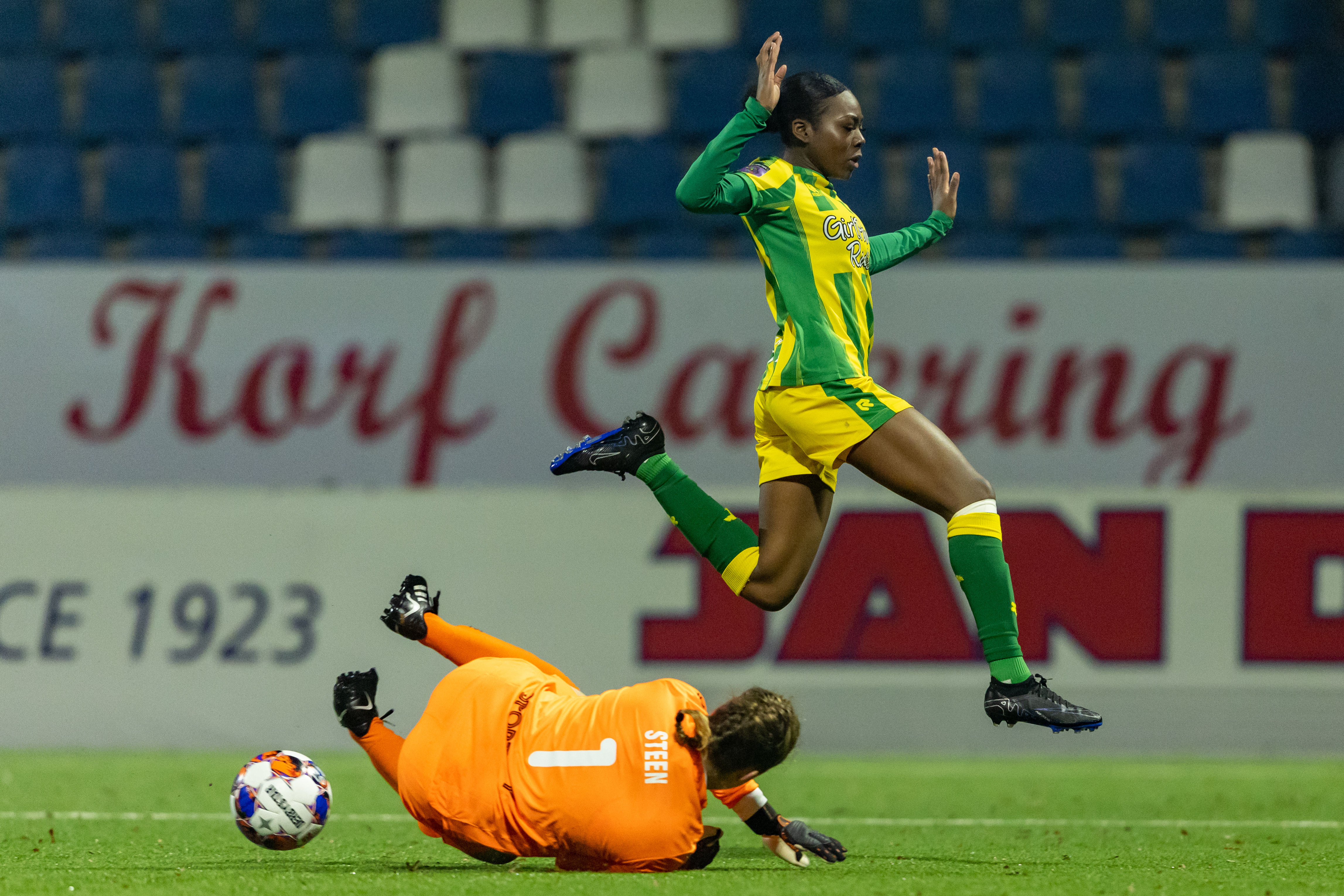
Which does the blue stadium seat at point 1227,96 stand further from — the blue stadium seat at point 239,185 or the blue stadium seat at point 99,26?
the blue stadium seat at point 99,26

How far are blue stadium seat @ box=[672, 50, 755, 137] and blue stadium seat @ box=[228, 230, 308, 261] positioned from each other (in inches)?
94.8

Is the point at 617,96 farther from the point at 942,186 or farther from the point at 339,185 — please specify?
the point at 942,186

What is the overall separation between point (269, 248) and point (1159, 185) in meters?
5.33

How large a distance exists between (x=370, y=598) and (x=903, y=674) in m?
2.59

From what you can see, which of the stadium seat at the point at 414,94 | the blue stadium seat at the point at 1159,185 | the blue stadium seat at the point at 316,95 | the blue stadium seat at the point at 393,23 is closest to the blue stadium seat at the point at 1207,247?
the blue stadium seat at the point at 1159,185

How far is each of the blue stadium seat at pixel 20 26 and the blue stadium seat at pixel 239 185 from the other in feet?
5.23

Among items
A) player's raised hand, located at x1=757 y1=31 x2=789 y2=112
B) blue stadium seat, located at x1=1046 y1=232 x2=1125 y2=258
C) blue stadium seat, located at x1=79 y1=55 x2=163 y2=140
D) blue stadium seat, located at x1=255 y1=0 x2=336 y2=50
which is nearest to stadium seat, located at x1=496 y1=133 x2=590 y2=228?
blue stadium seat, located at x1=255 y1=0 x2=336 y2=50

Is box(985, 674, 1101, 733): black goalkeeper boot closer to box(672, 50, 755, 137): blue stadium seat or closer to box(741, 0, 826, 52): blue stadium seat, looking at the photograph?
box(672, 50, 755, 137): blue stadium seat

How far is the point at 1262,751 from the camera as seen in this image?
774 centimetres

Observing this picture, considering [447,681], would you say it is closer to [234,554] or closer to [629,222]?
[234,554]

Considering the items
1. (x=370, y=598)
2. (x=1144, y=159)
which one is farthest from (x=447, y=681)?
(x=1144, y=159)

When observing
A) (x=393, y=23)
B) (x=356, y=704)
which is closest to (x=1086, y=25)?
(x=393, y=23)

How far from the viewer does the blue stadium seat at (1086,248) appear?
9.41 meters

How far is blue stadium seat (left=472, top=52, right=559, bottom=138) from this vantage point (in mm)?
10242
